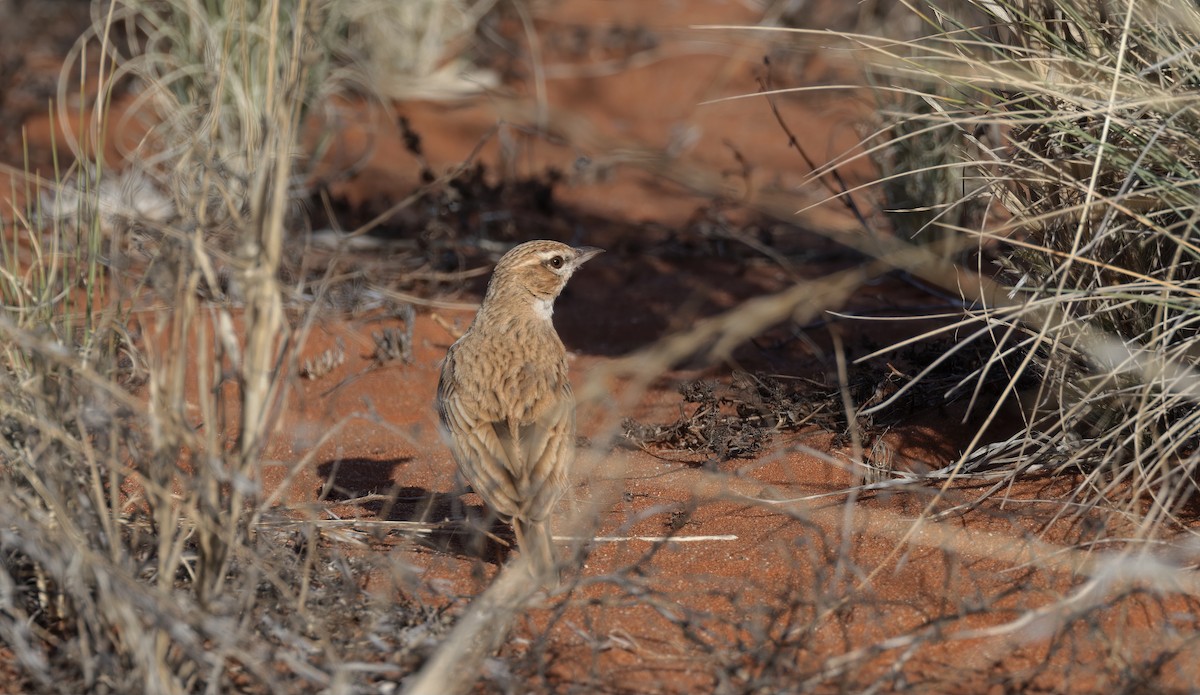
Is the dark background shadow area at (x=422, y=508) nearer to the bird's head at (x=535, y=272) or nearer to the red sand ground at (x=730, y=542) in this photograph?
the red sand ground at (x=730, y=542)

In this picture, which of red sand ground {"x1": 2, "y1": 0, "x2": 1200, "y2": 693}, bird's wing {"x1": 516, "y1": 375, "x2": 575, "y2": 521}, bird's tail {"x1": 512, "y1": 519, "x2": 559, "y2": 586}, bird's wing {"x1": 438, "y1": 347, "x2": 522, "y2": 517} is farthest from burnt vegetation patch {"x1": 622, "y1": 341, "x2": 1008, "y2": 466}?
bird's tail {"x1": 512, "y1": 519, "x2": 559, "y2": 586}

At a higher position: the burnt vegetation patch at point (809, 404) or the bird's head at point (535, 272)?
the bird's head at point (535, 272)

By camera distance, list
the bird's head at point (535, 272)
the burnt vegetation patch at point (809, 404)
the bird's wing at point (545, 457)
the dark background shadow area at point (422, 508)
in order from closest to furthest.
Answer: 1. the bird's wing at point (545, 457)
2. the dark background shadow area at point (422, 508)
3. the burnt vegetation patch at point (809, 404)
4. the bird's head at point (535, 272)

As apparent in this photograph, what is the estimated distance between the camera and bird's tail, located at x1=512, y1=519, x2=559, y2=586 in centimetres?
363

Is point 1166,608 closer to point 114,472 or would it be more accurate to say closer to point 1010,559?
point 1010,559

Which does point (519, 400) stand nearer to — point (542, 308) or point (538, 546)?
point (538, 546)

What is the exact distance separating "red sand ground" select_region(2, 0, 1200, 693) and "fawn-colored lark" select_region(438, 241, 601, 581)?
200mm

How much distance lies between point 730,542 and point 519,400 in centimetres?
88

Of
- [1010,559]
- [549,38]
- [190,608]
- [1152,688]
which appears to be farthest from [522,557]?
[549,38]

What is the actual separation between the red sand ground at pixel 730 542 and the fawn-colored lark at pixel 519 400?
200 millimetres

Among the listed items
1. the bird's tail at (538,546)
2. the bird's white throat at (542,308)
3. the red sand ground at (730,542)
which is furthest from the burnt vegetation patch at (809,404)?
the bird's tail at (538,546)

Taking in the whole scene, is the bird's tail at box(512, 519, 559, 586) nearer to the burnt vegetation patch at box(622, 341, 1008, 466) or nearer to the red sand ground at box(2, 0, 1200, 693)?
the red sand ground at box(2, 0, 1200, 693)

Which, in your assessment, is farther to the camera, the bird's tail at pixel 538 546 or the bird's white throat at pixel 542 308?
the bird's white throat at pixel 542 308

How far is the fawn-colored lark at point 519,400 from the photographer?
394 cm
